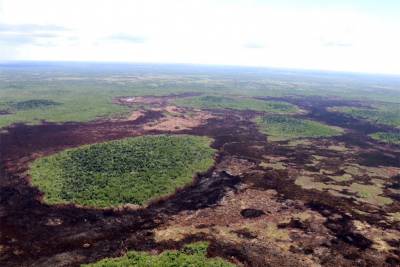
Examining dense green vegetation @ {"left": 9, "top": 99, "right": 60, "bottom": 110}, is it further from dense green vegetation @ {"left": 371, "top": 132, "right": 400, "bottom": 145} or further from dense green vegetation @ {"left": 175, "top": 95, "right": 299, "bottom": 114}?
dense green vegetation @ {"left": 371, "top": 132, "right": 400, "bottom": 145}

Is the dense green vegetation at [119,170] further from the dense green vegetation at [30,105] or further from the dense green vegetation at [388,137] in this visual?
the dense green vegetation at [30,105]

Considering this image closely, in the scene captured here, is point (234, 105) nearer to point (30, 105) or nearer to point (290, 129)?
point (290, 129)

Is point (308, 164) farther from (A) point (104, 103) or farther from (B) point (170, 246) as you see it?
(A) point (104, 103)

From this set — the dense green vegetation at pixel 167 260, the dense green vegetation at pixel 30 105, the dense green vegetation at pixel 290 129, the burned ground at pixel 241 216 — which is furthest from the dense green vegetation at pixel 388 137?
the dense green vegetation at pixel 30 105

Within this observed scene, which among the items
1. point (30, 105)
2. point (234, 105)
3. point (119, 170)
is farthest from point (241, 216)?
point (234, 105)

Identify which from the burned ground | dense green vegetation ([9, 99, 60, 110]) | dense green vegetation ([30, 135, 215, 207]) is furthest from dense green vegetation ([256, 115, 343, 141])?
dense green vegetation ([9, 99, 60, 110])

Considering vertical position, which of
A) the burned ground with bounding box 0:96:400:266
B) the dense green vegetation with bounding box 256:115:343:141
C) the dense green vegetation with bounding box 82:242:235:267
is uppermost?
the dense green vegetation with bounding box 82:242:235:267

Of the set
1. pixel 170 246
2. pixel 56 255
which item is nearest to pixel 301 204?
pixel 170 246
